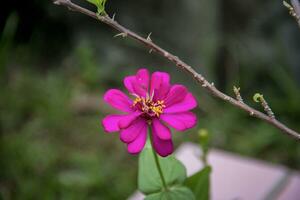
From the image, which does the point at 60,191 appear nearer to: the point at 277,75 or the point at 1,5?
the point at 1,5

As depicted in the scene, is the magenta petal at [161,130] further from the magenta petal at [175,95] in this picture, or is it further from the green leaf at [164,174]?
the green leaf at [164,174]

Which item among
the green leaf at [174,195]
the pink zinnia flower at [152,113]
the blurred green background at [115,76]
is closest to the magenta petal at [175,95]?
the pink zinnia flower at [152,113]

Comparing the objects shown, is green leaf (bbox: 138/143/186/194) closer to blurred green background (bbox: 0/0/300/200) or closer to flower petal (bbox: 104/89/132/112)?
flower petal (bbox: 104/89/132/112)

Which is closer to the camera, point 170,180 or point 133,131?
point 133,131

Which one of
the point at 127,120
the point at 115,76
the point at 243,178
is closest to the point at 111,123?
the point at 127,120

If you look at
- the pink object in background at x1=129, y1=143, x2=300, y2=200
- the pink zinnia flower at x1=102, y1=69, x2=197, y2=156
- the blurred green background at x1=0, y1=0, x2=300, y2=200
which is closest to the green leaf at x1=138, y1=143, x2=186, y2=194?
the pink zinnia flower at x1=102, y1=69, x2=197, y2=156

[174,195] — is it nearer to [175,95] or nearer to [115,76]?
[175,95]

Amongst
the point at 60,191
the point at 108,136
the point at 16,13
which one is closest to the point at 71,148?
the point at 108,136
